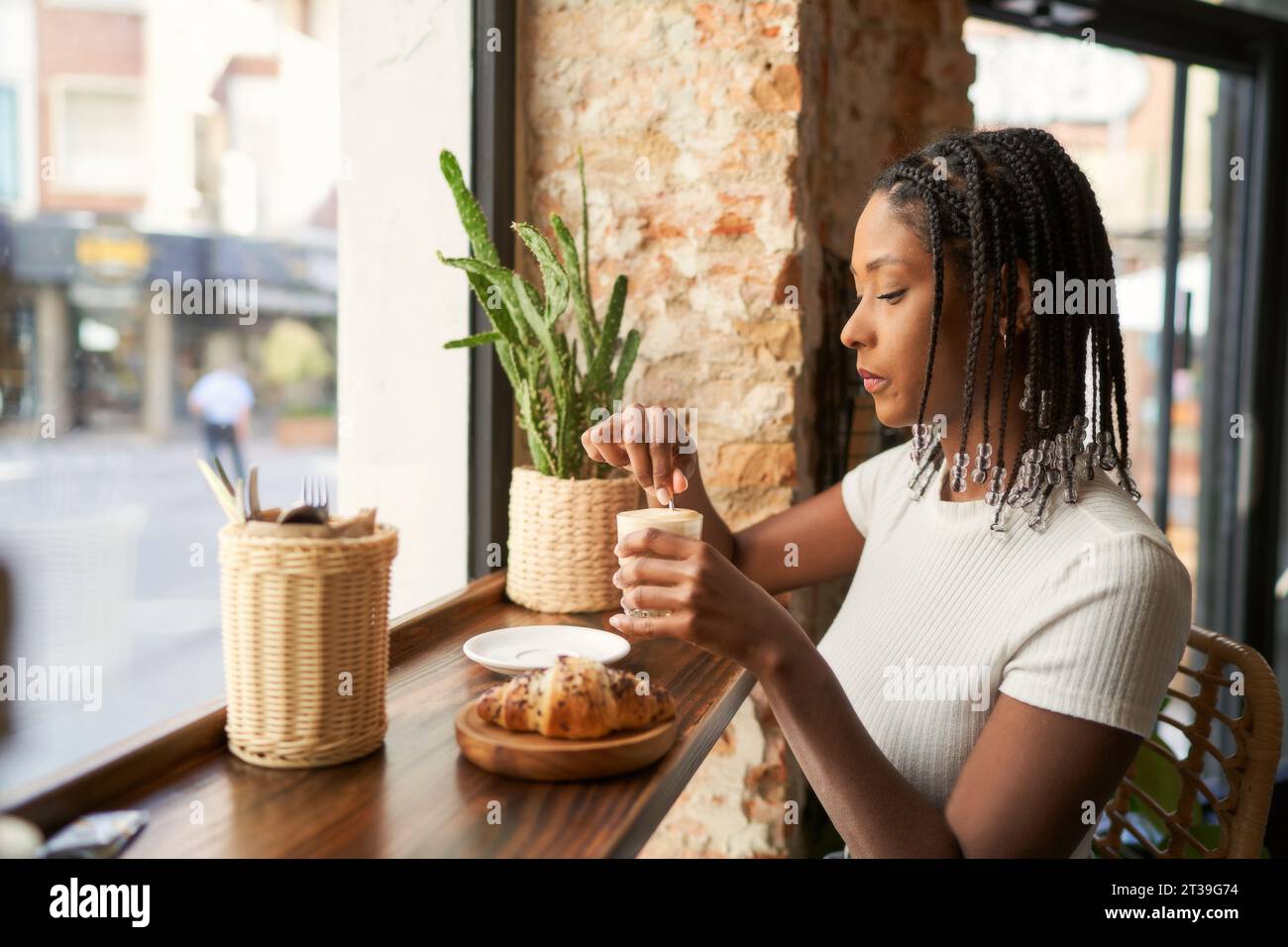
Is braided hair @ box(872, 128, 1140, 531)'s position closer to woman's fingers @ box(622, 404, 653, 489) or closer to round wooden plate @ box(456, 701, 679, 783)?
woman's fingers @ box(622, 404, 653, 489)

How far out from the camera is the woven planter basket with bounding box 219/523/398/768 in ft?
3.68

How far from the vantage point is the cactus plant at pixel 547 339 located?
1.89 metres

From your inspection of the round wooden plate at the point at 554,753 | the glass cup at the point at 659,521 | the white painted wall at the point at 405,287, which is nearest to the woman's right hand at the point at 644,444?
the glass cup at the point at 659,521

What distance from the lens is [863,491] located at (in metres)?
1.98

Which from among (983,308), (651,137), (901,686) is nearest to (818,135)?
(651,137)

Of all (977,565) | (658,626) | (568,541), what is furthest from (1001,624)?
(568,541)

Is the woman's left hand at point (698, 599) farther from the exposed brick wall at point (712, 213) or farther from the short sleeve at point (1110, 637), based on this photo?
the exposed brick wall at point (712, 213)

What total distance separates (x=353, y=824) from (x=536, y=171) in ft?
5.68

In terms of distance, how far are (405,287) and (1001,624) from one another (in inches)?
60.3

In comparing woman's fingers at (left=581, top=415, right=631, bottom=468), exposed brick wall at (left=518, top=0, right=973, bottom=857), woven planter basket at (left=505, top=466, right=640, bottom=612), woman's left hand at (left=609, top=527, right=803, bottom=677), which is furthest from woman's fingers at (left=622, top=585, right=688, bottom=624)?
exposed brick wall at (left=518, top=0, right=973, bottom=857)

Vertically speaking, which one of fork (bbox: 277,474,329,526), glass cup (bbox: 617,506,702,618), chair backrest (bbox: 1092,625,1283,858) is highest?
fork (bbox: 277,474,329,526)

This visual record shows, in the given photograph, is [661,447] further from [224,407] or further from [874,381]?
[224,407]

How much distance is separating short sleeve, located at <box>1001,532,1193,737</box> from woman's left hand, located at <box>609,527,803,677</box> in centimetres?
30
